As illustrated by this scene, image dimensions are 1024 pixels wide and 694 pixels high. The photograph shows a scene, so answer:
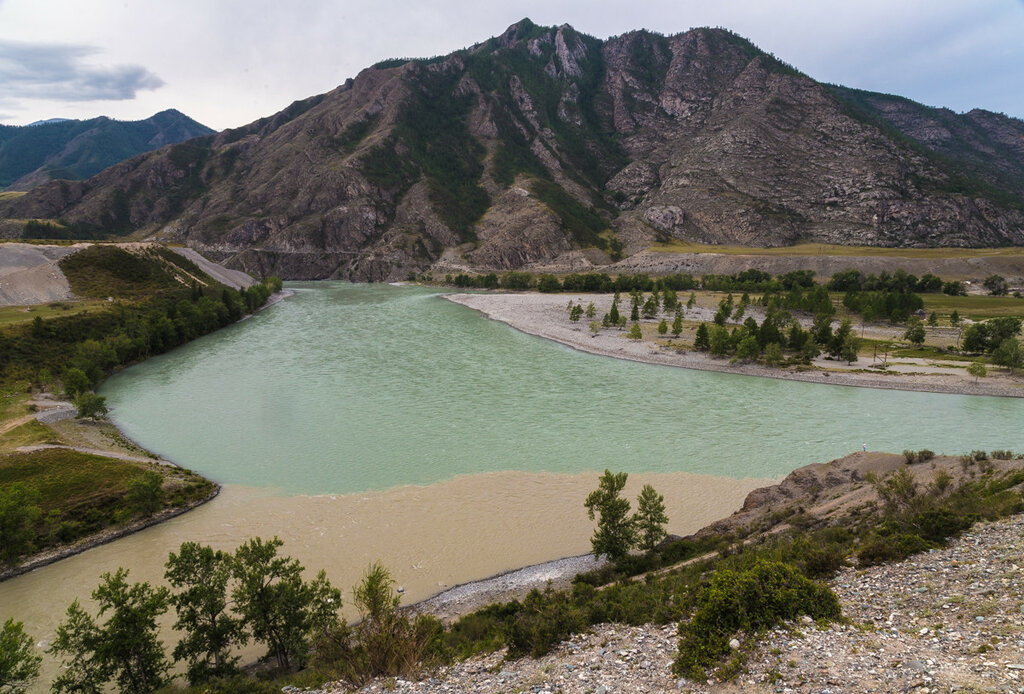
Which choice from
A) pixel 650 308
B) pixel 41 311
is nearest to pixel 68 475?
pixel 41 311

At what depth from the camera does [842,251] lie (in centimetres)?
14862

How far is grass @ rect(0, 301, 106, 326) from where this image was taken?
57894mm

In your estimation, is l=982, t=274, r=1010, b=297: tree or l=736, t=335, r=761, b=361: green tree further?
l=982, t=274, r=1010, b=297: tree

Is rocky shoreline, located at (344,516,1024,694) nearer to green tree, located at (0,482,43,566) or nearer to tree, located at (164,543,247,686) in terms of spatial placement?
tree, located at (164,543,247,686)

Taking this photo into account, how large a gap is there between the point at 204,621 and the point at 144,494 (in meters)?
13.4

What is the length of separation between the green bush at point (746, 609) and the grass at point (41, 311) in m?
75.5

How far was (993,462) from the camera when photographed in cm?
2017

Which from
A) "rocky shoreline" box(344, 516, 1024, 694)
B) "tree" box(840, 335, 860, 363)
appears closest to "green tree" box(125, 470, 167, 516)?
"rocky shoreline" box(344, 516, 1024, 694)

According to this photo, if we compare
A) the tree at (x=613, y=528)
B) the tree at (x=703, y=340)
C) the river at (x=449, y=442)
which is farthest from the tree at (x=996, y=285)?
the tree at (x=613, y=528)

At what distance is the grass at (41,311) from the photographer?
190 ft

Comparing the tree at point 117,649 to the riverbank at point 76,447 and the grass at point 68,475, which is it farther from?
the grass at point 68,475

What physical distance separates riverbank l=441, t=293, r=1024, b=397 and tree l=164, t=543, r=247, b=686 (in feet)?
173

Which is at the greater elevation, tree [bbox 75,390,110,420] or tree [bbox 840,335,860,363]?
tree [bbox 840,335,860,363]

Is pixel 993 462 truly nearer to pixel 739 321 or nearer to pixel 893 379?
pixel 893 379
